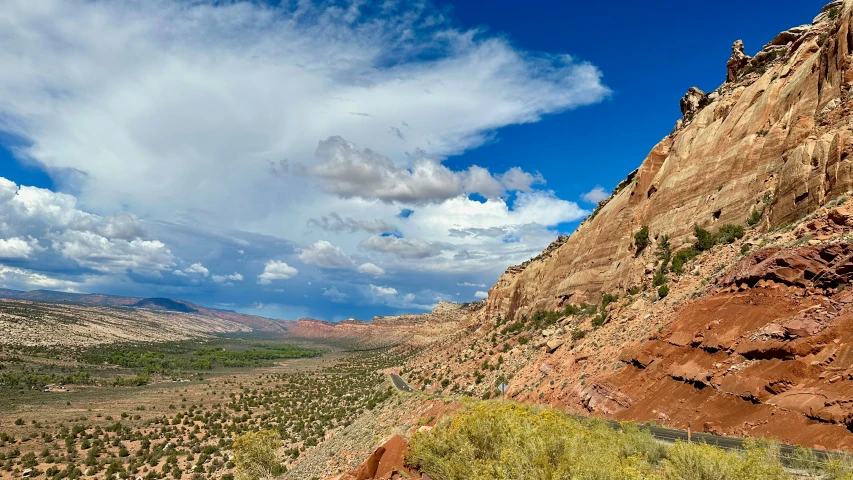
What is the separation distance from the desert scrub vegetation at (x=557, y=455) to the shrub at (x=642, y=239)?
92.2ft

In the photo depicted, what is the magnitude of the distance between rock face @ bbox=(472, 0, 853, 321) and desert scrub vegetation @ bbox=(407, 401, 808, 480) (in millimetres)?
19862

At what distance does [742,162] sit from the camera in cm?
3225

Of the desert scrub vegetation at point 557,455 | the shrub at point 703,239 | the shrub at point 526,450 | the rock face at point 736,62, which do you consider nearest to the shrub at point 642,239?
the shrub at point 703,239

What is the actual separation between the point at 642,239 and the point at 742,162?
394 inches

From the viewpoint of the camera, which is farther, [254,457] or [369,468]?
[254,457]

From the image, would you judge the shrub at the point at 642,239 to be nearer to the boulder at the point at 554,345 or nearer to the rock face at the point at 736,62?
the boulder at the point at 554,345

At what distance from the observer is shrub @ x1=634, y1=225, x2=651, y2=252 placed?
129ft

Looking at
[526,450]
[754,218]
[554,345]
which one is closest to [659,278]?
[754,218]

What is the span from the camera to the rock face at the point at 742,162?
25016mm

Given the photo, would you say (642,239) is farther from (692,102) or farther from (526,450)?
(526,450)

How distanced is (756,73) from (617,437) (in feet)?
138

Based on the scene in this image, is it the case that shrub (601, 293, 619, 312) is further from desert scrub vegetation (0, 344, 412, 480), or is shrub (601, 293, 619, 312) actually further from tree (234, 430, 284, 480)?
tree (234, 430, 284, 480)

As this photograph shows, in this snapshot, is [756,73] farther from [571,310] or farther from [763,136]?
[571,310]

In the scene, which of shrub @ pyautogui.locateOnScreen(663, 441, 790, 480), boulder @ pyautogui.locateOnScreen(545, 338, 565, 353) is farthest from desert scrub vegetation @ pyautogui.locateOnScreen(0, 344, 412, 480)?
shrub @ pyautogui.locateOnScreen(663, 441, 790, 480)
